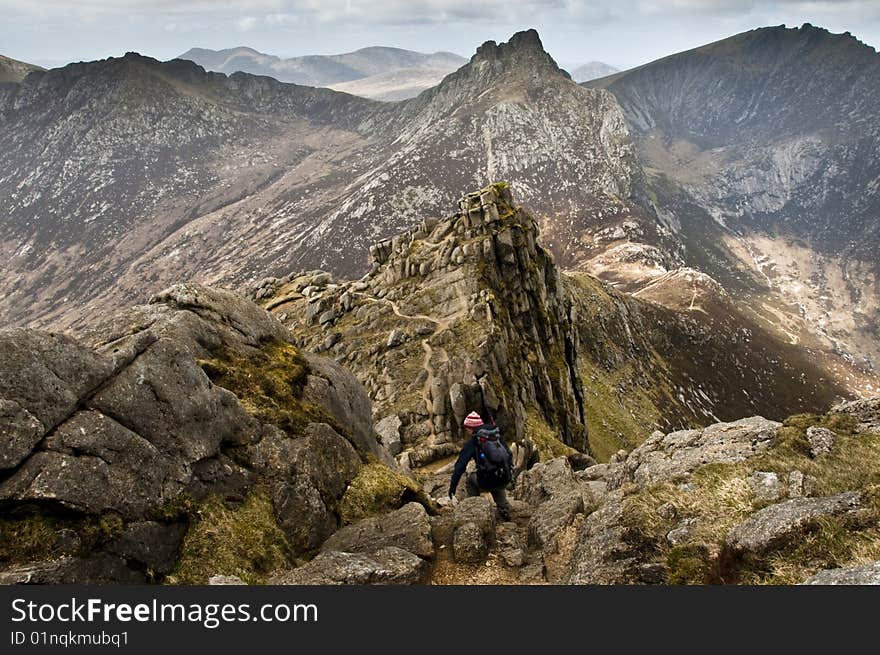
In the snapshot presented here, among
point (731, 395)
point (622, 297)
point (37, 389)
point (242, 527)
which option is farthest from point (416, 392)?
point (731, 395)

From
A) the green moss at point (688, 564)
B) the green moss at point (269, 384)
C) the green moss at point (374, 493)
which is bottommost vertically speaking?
the green moss at point (374, 493)

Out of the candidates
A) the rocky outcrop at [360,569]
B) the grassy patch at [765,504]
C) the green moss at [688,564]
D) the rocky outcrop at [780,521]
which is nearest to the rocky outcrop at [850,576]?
the grassy patch at [765,504]

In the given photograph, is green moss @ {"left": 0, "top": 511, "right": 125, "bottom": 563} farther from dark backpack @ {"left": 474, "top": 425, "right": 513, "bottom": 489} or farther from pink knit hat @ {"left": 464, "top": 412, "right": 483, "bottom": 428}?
dark backpack @ {"left": 474, "top": 425, "right": 513, "bottom": 489}

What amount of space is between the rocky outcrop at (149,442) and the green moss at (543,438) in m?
29.2

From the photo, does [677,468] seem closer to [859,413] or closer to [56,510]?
[859,413]

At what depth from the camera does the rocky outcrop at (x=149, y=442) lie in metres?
12.7

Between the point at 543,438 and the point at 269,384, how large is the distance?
118 ft

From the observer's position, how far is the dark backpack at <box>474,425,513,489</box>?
2055cm

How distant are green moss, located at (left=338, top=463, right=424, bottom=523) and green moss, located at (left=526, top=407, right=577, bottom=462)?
1002 inches

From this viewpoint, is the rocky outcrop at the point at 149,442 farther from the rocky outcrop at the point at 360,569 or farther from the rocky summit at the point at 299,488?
the rocky outcrop at the point at 360,569

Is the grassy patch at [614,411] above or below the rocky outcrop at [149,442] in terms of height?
below

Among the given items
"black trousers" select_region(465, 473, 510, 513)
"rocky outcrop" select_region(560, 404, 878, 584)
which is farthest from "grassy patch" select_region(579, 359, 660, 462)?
"rocky outcrop" select_region(560, 404, 878, 584)

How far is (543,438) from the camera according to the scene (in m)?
52.2

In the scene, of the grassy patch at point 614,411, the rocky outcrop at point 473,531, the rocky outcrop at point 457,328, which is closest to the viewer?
the rocky outcrop at point 473,531
